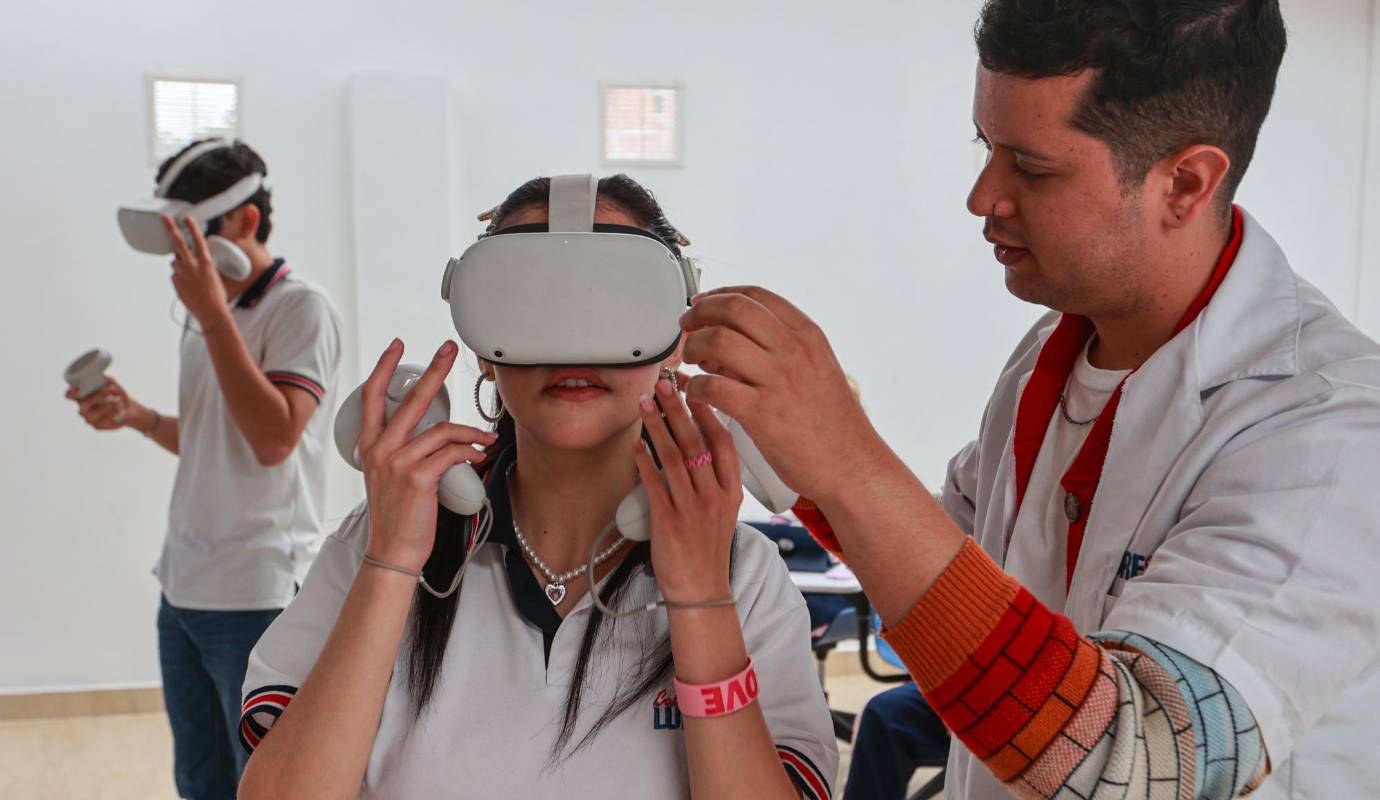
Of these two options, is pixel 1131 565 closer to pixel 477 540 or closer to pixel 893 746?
pixel 477 540

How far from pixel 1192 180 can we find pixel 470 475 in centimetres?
77

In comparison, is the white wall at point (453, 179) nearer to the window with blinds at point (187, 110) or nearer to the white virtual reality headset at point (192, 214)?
the window with blinds at point (187, 110)

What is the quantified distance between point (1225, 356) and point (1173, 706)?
1.31 feet

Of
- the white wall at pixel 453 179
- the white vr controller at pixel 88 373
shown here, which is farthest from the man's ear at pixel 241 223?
the white wall at pixel 453 179

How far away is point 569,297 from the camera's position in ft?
3.44

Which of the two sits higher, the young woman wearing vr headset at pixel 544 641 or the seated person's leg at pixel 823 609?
the young woman wearing vr headset at pixel 544 641

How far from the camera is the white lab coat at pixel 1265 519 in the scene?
3.01 feet

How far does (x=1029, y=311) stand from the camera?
183 inches

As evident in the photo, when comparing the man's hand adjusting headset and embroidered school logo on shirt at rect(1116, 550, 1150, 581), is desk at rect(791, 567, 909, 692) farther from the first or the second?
the man's hand adjusting headset

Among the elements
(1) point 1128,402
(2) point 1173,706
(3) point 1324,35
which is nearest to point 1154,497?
(1) point 1128,402

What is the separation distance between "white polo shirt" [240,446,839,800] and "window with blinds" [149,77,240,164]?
3318 mm

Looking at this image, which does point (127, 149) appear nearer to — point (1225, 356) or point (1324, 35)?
point (1225, 356)

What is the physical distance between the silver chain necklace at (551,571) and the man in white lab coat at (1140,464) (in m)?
0.33

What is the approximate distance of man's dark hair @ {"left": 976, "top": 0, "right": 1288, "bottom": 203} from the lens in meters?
1.07
